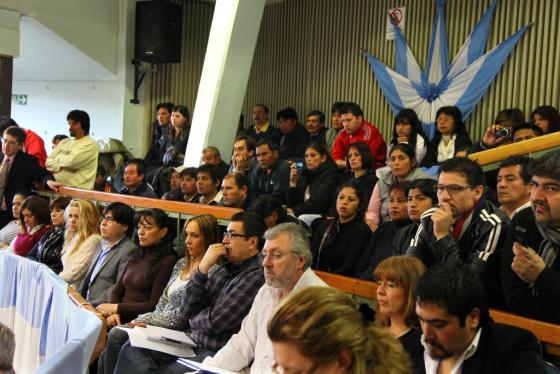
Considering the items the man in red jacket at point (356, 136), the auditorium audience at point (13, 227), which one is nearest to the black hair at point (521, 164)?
the man in red jacket at point (356, 136)

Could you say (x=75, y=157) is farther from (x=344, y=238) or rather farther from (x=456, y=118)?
(x=344, y=238)

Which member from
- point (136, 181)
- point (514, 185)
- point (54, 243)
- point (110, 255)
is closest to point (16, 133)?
point (136, 181)

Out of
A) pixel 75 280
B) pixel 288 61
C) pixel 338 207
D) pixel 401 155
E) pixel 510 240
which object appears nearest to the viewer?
pixel 510 240

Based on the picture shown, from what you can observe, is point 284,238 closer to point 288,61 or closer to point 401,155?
point 401,155

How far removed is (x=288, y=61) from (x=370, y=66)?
1.43 metres

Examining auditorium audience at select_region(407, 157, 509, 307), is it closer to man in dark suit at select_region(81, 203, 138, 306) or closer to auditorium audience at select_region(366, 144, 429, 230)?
auditorium audience at select_region(366, 144, 429, 230)

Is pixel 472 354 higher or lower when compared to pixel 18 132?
lower

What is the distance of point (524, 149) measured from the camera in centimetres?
425

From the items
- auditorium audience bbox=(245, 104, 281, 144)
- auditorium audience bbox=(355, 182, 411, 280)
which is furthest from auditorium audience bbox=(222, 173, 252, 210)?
auditorium audience bbox=(245, 104, 281, 144)

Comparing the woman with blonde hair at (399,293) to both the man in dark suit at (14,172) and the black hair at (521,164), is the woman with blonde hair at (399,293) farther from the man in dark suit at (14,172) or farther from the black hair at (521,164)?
the man in dark suit at (14,172)

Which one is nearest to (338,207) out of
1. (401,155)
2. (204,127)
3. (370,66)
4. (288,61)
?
(401,155)

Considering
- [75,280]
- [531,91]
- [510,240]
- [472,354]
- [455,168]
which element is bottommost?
[75,280]

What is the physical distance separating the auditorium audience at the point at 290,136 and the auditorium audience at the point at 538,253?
5.06 meters

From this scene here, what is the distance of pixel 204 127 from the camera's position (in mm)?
7453
